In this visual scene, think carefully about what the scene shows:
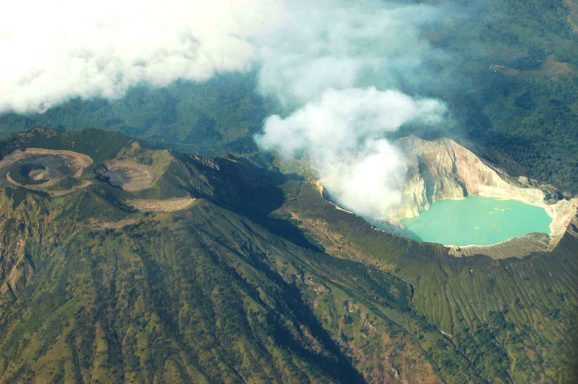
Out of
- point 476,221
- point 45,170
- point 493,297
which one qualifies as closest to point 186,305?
point 45,170

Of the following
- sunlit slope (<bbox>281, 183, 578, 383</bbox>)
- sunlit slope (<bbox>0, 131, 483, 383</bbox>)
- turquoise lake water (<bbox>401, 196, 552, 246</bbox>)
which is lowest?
turquoise lake water (<bbox>401, 196, 552, 246</bbox>)

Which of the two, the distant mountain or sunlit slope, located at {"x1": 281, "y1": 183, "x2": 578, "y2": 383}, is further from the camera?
sunlit slope, located at {"x1": 281, "y1": 183, "x2": 578, "y2": 383}

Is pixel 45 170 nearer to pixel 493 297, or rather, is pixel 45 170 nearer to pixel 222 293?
pixel 222 293

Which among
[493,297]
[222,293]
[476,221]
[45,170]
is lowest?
[476,221]

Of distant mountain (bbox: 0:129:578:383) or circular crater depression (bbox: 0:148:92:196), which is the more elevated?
circular crater depression (bbox: 0:148:92:196)

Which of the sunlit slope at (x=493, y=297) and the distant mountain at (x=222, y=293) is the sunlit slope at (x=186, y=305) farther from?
the sunlit slope at (x=493, y=297)

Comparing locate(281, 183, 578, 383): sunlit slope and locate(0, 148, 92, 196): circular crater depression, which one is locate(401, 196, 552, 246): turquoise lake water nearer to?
locate(281, 183, 578, 383): sunlit slope

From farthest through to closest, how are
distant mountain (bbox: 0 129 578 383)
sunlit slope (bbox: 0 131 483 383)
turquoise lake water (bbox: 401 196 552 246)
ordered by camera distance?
turquoise lake water (bbox: 401 196 552 246) → distant mountain (bbox: 0 129 578 383) → sunlit slope (bbox: 0 131 483 383)

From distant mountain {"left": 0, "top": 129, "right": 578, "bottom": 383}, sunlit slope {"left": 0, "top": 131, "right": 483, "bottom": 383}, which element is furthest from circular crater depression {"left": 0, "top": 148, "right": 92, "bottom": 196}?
sunlit slope {"left": 0, "top": 131, "right": 483, "bottom": 383}
